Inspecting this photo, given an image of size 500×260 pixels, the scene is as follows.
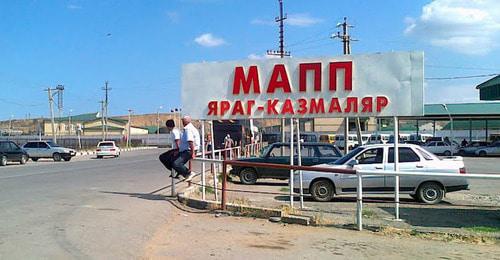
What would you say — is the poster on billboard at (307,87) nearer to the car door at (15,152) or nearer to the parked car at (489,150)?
the car door at (15,152)

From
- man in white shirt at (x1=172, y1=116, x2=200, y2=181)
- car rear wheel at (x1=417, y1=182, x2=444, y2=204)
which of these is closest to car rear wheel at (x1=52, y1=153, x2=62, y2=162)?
man in white shirt at (x1=172, y1=116, x2=200, y2=181)

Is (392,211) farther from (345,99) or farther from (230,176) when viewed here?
(230,176)

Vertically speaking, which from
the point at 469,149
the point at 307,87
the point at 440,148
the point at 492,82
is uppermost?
the point at 492,82

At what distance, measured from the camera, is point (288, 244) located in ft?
26.7

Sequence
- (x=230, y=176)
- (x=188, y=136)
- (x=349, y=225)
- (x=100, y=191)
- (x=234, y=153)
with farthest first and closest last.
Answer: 1. (x=234, y=153)
2. (x=230, y=176)
3. (x=100, y=191)
4. (x=188, y=136)
5. (x=349, y=225)

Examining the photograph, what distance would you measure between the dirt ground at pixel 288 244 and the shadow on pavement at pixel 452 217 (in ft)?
4.08

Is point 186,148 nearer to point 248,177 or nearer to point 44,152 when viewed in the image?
point 248,177

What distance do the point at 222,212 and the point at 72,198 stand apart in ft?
14.9

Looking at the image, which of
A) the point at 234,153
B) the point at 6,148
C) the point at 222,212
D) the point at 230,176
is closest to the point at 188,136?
the point at 222,212

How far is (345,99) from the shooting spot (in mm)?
11367

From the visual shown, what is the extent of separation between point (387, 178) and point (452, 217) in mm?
3473

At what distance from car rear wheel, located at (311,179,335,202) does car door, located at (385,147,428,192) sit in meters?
1.41

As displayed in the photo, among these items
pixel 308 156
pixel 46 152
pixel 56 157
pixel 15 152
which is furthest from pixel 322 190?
pixel 46 152

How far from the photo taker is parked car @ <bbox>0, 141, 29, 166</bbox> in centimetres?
3519
